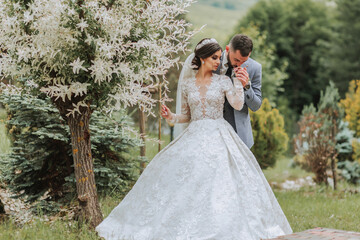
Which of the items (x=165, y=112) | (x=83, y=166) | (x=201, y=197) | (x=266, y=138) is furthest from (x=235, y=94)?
(x=266, y=138)

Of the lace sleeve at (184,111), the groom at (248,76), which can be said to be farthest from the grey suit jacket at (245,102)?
the lace sleeve at (184,111)

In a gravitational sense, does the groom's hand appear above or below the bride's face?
below

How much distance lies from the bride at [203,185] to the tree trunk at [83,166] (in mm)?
198

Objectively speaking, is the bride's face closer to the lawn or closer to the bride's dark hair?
the bride's dark hair

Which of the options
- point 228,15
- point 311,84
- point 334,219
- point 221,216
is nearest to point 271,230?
point 221,216

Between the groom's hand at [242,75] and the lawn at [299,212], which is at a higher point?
the groom's hand at [242,75]

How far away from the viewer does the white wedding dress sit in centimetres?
371

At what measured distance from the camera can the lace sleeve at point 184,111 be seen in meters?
4.49

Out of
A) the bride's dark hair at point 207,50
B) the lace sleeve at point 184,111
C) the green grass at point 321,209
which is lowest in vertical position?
the green grass at point 321,209

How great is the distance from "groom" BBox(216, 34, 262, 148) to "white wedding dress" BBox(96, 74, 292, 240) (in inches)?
7.1

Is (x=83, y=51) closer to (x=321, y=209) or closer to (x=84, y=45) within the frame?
(x=84, y=45)

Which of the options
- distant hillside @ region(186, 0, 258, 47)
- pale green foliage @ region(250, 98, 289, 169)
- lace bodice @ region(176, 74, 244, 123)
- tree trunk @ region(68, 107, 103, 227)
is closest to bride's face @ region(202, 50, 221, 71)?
lace bodice @ region(176, 74, 244, 123)

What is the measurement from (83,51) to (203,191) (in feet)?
5.34

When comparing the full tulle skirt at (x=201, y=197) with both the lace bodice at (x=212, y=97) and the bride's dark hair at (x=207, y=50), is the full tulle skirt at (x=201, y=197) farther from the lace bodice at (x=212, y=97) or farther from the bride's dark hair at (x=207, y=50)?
the bride's dark hair at (x=207, y=50)
